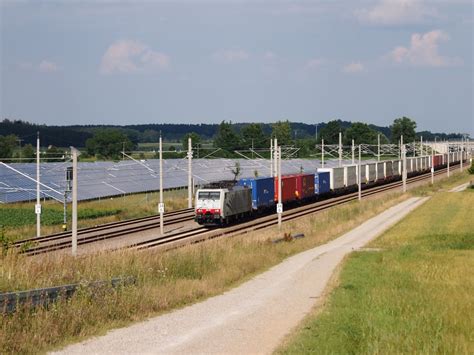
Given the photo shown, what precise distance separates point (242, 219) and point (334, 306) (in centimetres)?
3570

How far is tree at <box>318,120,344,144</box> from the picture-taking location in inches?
7165

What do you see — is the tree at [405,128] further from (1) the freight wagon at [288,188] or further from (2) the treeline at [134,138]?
(1) the freight wagon at [288,188]

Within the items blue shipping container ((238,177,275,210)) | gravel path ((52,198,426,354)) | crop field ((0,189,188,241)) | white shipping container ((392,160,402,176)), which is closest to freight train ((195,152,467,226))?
blue shipping container ((238,177,275,210))

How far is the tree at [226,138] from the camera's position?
12725 centimetres

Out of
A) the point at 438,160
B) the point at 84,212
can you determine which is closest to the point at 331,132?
the point at 438,160

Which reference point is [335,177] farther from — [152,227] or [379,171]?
[152,227]

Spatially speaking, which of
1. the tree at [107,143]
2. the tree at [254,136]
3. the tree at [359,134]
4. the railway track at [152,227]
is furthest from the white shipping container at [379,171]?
the tree at [359,134]

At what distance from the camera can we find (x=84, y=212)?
5734 centimetres

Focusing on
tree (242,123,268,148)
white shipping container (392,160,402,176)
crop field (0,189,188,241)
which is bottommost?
crop field (0,189,188,241)

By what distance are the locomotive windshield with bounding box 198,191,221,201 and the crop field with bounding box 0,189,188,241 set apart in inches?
336

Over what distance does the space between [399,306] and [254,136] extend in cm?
12329

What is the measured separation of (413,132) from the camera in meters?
200

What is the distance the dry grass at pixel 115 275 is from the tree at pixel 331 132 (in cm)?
14993

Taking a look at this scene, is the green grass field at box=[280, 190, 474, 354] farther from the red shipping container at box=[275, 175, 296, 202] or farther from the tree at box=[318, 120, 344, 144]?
the tree at box=[318, 120, 344, 144]
